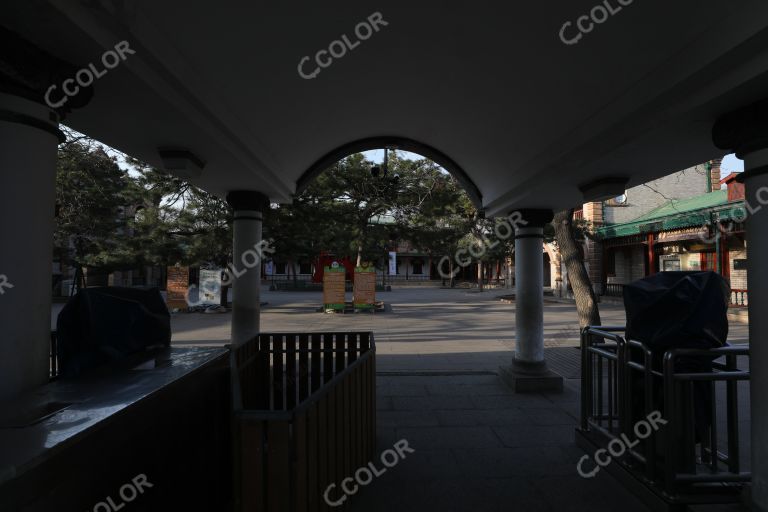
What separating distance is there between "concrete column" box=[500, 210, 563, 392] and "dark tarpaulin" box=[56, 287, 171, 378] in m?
4.82

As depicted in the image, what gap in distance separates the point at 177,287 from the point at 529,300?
15678 mm

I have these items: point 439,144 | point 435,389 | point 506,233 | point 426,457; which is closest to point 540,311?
point 435,389

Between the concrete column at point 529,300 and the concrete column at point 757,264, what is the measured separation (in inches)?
137

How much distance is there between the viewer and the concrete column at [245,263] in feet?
19.2

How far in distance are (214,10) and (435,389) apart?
17.0 feet

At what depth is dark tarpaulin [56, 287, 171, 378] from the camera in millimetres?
2768

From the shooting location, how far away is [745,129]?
269 centimetres

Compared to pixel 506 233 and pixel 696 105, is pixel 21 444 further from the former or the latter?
pixel 506 233

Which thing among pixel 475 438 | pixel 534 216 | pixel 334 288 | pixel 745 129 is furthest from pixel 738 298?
pixel 745 129

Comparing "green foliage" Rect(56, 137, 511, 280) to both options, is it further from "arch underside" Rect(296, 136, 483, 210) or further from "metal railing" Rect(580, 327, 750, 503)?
"metal railing" Rect(580, 327, 750, 503)

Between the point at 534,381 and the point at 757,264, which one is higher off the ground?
the point at 757,264

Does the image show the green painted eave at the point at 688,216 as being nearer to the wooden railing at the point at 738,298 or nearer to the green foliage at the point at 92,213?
the wooden railing at the point at 738,298

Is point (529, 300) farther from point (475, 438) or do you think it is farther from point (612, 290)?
point (612, 290)

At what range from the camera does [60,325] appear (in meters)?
2.81
